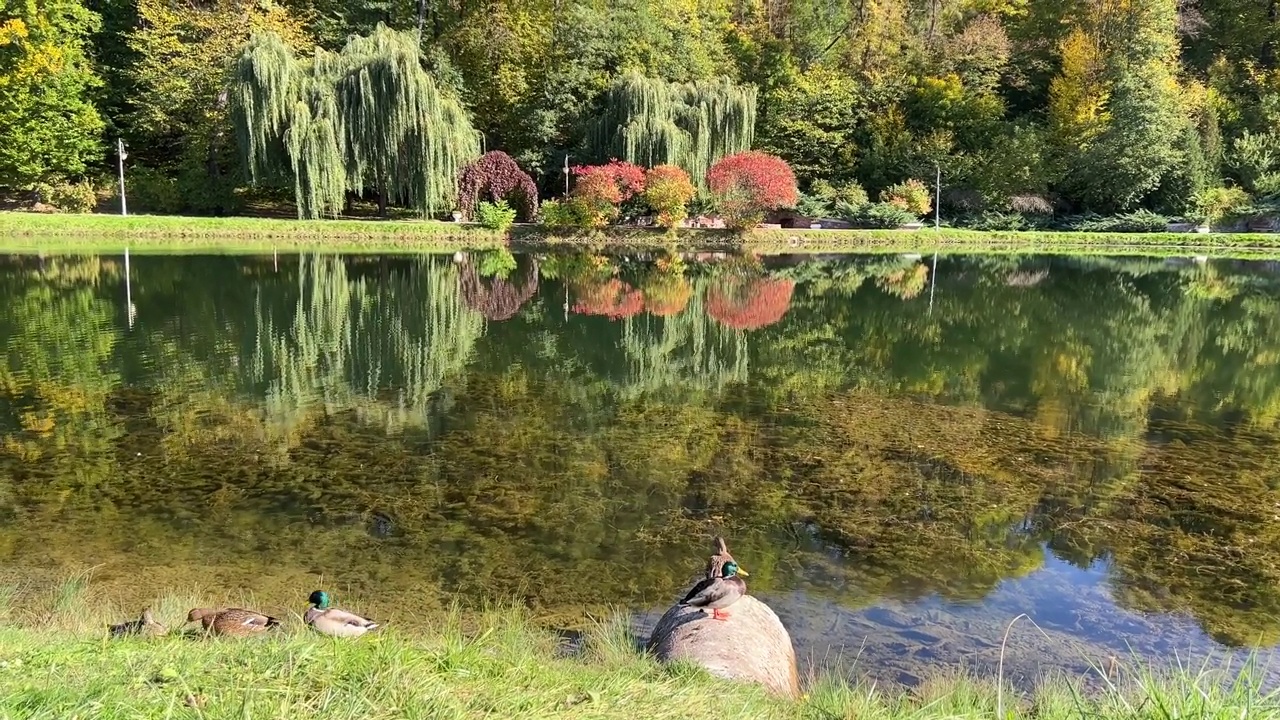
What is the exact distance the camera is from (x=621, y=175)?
120ft

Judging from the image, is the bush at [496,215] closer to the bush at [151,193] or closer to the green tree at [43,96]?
the bush at [151,193]

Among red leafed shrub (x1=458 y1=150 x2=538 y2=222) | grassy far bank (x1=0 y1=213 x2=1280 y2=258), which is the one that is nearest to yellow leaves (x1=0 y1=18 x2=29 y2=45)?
grassy far bank (x1=0 y1=213 x2=1280 y2=258)

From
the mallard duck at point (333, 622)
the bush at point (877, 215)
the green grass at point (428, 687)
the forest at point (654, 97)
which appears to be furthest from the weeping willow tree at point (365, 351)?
the bush at point (877, 215)

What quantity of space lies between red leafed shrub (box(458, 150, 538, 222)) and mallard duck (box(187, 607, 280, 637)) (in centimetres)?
3423

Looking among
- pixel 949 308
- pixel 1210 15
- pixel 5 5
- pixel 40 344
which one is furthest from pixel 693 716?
pixel 1210 15

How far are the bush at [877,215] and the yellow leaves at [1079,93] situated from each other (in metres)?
10.7

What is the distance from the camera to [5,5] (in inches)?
1339

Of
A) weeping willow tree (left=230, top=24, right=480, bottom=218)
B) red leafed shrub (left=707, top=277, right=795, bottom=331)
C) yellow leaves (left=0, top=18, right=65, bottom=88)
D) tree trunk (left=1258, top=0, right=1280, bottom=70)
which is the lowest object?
red leafed shrub (left=707, top=277, right=795, bottom=331)

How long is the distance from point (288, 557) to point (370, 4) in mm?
44799

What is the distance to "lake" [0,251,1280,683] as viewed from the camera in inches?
216

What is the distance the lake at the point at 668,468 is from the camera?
5.48m

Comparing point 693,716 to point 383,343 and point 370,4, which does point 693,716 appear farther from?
point 370,4

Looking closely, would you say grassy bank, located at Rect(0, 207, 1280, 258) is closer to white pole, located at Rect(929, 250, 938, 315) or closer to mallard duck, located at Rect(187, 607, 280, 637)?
white pole, located at Rect(929, 250, 938, 315)

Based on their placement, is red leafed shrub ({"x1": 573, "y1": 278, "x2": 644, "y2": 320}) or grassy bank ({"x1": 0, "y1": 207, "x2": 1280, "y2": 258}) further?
grassy bank ({"x1": 0, "y1": 207, "x2": 1280, "y2": 258})
